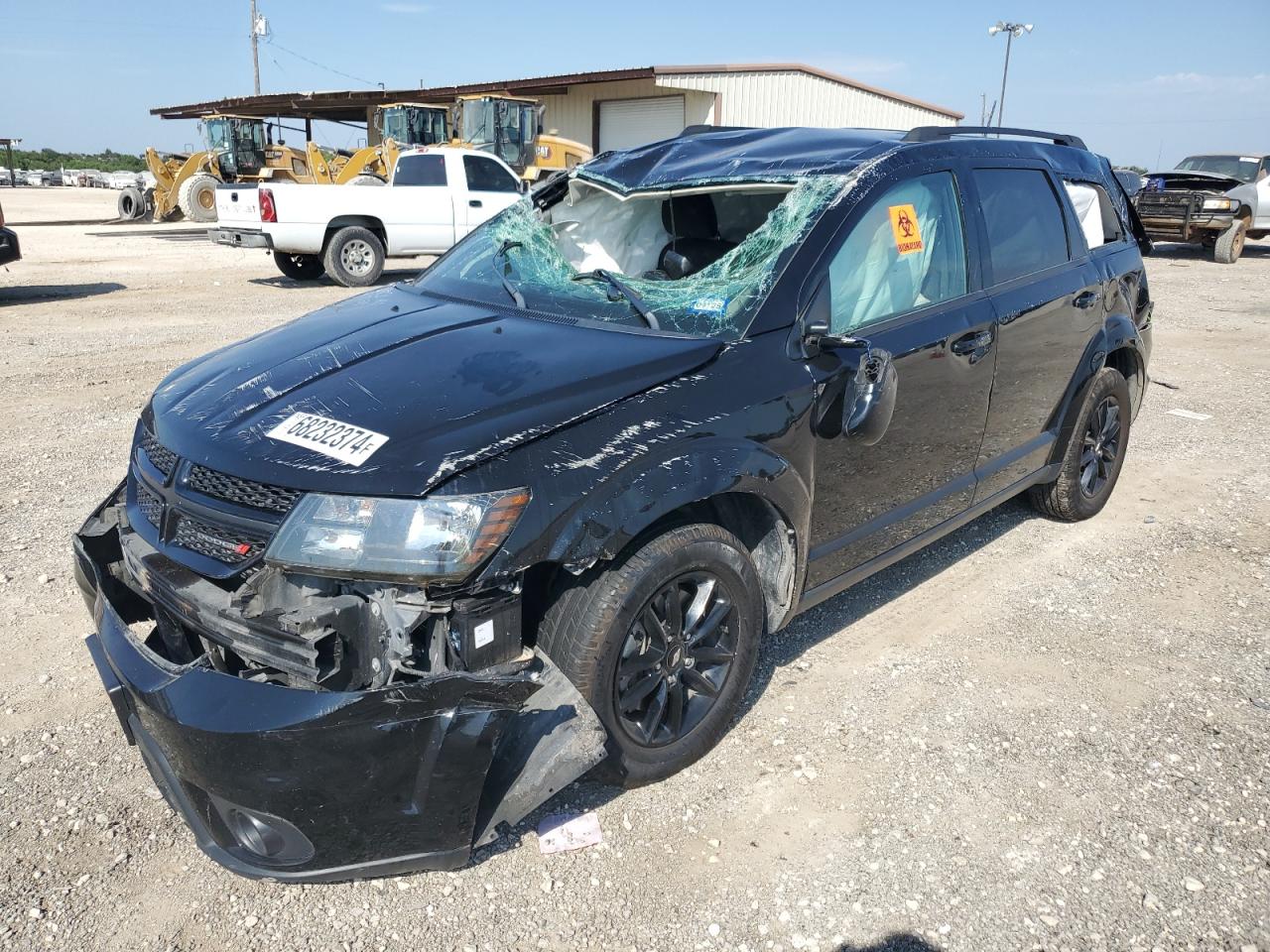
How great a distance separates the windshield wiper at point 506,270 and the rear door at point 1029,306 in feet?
6.11

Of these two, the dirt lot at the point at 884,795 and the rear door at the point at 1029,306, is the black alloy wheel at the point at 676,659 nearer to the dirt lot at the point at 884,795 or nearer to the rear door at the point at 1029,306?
the dirt lot at the point at 884,795

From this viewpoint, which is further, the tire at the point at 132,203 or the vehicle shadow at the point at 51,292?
the tire at the point at 132,203

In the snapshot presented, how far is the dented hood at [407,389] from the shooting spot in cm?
232

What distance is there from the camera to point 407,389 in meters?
2.62

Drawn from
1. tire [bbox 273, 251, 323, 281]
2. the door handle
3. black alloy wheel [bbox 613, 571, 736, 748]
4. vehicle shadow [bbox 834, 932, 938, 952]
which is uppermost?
the door handle

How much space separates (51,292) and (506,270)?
12134 mm

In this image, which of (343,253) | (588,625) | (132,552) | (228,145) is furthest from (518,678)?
(228,145)

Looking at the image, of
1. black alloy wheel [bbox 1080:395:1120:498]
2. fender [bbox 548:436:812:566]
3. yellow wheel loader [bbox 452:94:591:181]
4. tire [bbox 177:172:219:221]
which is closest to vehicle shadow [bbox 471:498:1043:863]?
black alloy wheel [bbox 1080:395:1120:498]

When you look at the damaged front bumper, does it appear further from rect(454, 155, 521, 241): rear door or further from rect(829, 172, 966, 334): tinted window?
rect(454, 155, 521, 241): rear door

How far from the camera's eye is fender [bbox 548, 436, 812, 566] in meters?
2.38

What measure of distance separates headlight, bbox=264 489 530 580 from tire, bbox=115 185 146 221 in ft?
83.6

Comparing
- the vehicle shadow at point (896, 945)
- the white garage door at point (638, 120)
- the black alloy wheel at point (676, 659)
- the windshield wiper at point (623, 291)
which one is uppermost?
the white garage door at point (638, 120)

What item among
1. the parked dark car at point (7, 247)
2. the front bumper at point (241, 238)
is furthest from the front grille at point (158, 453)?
the front bumper at point (241, 238)

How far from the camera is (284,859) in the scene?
2.22m
